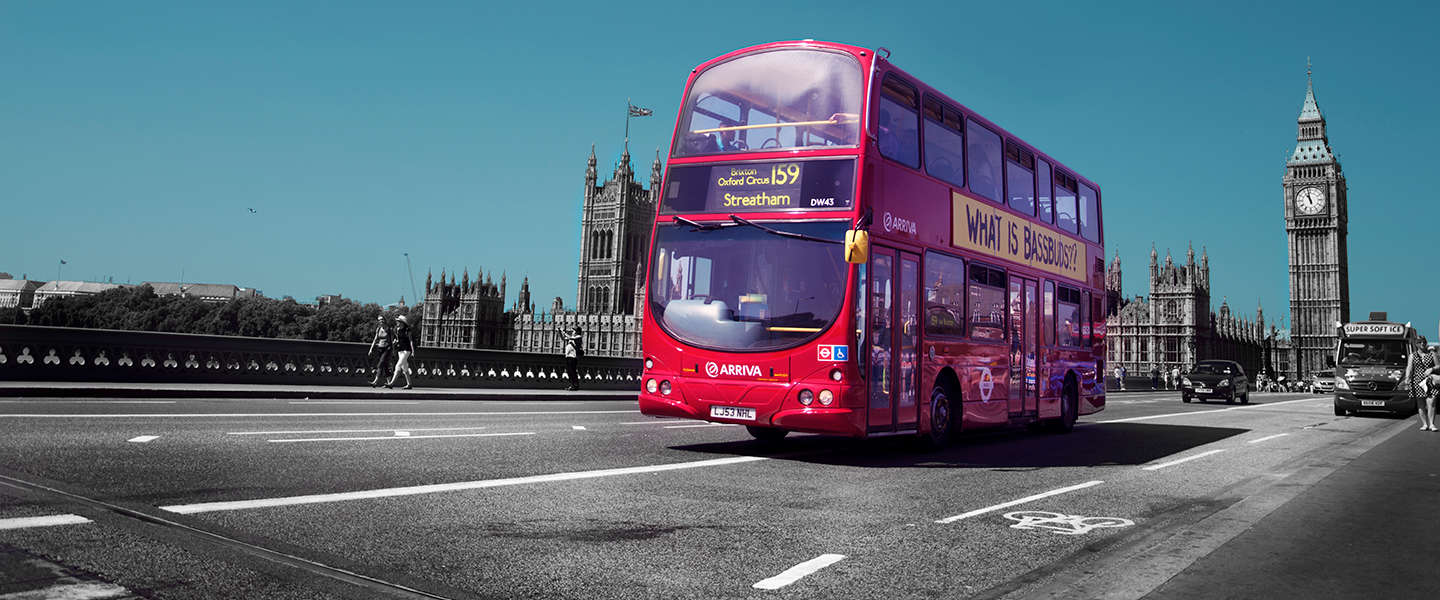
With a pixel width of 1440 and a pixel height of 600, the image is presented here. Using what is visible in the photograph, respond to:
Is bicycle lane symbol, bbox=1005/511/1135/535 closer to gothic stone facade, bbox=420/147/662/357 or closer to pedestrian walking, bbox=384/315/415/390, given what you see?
pedestrian walking, bbox=384/315/415/390

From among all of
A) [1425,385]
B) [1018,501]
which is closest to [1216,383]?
[1425,385]

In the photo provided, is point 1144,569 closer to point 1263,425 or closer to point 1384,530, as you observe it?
point 1384,530

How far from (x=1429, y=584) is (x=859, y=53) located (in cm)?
718

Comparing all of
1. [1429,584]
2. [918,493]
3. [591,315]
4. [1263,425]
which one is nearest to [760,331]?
[918,493]

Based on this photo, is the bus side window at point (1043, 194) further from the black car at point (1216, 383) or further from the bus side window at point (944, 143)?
the black car at point (1216, 383)

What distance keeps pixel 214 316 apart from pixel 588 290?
44567 mm

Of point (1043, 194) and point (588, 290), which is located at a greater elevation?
point (588, 290)

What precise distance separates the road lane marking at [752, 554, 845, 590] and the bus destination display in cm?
526

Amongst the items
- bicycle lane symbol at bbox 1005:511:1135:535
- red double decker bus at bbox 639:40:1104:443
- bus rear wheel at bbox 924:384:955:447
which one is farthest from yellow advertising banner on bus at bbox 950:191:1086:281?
bicycle lane symbol at bbox 1005:511:1135:535

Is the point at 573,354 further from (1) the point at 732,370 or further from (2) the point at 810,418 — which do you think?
(2) the point at 810,418

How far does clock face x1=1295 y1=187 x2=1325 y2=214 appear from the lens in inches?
4783

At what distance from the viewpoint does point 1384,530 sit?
21.6 ft

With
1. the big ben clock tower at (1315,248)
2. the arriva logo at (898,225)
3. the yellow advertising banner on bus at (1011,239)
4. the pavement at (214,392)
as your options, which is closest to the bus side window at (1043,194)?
the yellow advertising banner on bus at (1011,239)

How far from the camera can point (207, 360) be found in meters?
18.6
